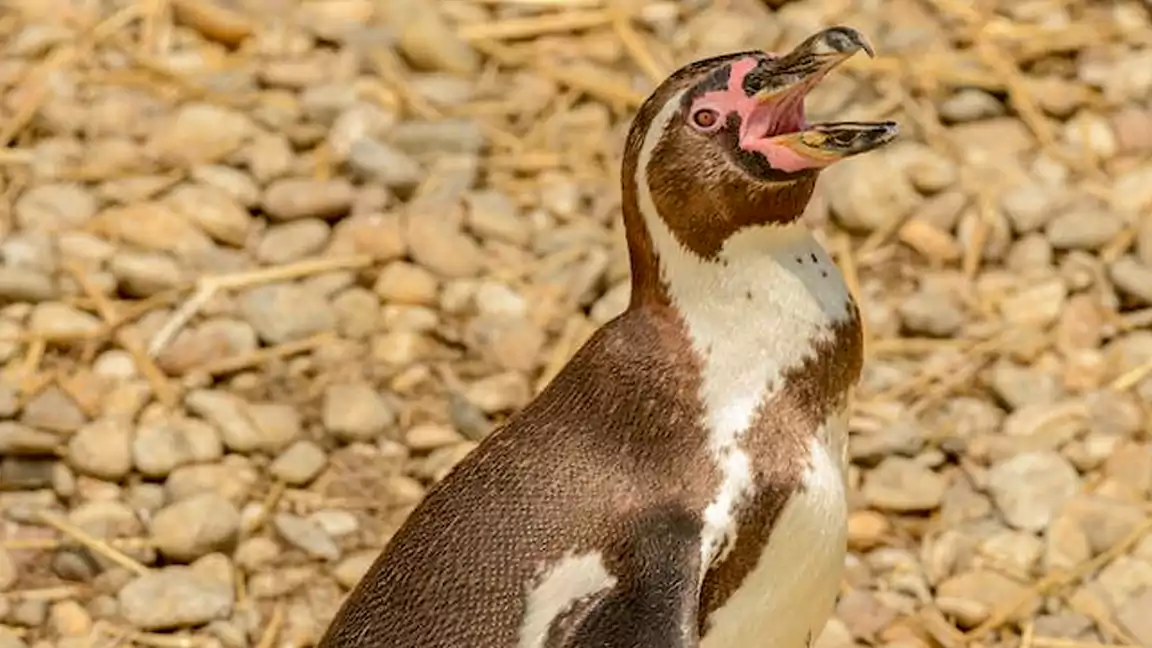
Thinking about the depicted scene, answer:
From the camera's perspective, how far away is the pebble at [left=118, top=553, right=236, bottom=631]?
2.48 metres

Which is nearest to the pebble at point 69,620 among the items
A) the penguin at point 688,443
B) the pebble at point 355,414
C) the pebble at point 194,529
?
the pebble at point 194,529

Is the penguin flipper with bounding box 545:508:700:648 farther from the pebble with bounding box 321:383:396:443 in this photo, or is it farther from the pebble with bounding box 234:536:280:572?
the pebble with bounding box 321:383:396:443

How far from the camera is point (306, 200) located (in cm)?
314

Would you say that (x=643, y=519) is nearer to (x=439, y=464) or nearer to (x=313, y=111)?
(x=439, y=464)

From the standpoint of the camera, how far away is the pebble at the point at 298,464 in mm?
2717

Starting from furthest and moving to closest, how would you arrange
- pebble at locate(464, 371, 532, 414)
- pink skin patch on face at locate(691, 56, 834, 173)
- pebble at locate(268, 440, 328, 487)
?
pebble at locate(464, 371, 532, 414) → pebble at locate(268, 440, 328, 487) → pink skin patch on face at locate(691, 56, 834, 173)

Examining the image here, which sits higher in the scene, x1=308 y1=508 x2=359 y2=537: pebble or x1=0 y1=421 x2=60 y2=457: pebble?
x1=0 y1=421 x2=60 y2=457: pebble

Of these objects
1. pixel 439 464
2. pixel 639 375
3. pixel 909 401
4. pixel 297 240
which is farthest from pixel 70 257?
pixel 639 375

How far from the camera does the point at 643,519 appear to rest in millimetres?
1844

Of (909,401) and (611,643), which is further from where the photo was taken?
(909,401)

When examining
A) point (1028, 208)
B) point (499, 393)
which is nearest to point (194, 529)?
point (499, 393)

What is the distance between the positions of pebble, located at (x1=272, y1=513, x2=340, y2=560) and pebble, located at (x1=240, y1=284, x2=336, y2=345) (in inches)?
14.3

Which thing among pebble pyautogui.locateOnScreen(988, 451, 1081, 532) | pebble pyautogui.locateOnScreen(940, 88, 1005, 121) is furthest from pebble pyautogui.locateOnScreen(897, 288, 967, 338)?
pebble pyautogui.locateOnScreen(940, 88, 1005, 121)

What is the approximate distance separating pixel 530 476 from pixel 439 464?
882 millimetres
